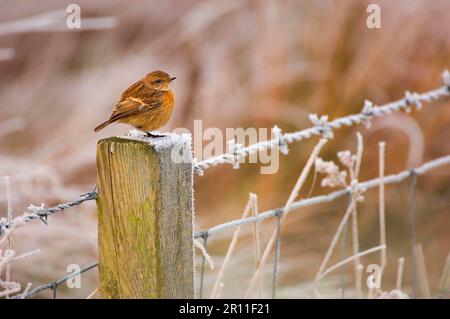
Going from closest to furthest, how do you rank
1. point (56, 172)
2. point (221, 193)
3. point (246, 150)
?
point (246, 150)
point (56, 172)
point (221, 193)

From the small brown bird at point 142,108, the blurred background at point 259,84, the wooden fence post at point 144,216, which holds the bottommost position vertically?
the wooden fence post at point 144,216

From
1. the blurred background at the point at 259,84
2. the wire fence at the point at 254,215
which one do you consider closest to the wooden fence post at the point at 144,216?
the wire fence at the point at 254,215

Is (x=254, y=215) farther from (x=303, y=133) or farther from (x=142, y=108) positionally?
(x=142, y=108)

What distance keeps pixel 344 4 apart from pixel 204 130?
1216mm

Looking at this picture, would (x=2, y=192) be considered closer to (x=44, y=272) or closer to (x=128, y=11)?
(x=44, y=272)

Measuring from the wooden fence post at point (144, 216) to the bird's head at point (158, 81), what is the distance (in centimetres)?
58

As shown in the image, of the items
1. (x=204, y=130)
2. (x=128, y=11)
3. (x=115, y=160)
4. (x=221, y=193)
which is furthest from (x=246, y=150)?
(x=128, y=11)

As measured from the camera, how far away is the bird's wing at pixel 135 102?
7.52 ft

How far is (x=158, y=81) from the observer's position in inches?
96.8

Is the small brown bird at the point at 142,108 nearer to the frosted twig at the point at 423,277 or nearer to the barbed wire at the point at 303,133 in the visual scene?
the barbed wire at the point at 303,133

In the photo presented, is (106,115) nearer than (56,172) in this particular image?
No

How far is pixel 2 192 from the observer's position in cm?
407

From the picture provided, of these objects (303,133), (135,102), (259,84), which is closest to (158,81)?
(135,102)

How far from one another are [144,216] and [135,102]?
0.57 m
